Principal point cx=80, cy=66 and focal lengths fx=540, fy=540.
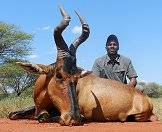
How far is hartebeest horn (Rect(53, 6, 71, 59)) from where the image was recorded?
6936mm

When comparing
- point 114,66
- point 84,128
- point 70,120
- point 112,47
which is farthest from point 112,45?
point 84,128

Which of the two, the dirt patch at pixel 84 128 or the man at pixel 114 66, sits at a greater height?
the man at pixel 114 66

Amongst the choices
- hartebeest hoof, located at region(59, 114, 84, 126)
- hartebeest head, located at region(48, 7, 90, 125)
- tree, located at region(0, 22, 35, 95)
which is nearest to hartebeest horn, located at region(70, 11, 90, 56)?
hartebeest head, located at region(48, 7, 90, 125)

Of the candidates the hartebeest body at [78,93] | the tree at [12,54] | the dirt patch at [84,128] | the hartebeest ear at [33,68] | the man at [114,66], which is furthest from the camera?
the tree at [12,54]

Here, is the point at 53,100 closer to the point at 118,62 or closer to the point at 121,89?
the point at 121,89

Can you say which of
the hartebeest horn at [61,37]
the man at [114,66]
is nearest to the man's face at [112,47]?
the man at [114,66]

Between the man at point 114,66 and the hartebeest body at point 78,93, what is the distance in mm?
985

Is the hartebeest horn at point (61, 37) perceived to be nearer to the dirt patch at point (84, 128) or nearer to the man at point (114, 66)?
the dirt patch at point (84, 128)

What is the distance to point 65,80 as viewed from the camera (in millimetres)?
6777

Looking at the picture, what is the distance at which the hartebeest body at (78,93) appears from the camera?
267 inches

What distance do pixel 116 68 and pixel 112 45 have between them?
37 centimetres

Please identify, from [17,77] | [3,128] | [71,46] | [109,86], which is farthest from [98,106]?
[17,77]

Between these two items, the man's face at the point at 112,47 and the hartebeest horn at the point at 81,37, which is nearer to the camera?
the hartebeest horn at the point at 81,37

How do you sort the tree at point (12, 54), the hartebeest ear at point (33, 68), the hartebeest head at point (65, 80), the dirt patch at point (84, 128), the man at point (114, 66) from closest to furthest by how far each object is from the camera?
the dirt patch at point (84, 128)
the hartebeest head at point (65, 80)
the hartebeest ear at point (33, 68)
the man at point (114, 66)
the tree at point (12, 54)
